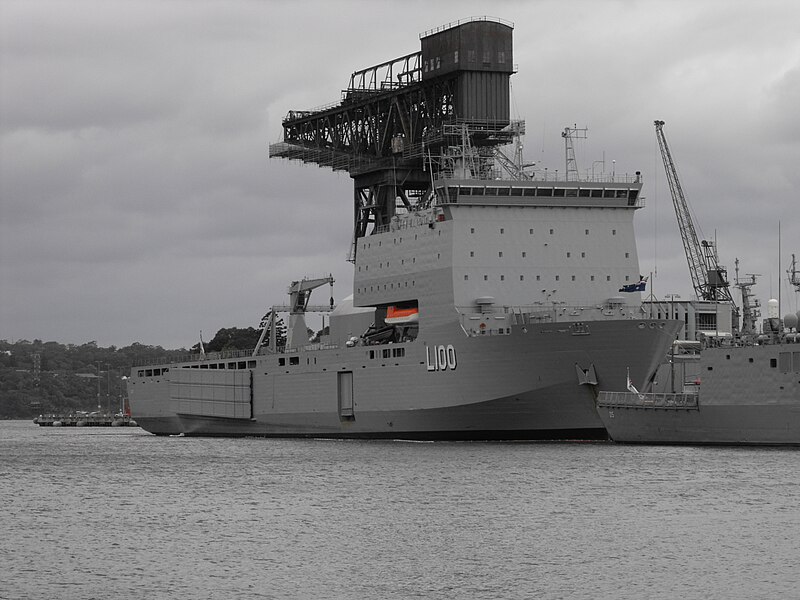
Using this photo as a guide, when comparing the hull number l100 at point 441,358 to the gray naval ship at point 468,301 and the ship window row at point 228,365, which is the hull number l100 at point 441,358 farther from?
the ship window row at point 228,365

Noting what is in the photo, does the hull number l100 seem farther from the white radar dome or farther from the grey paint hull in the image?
the white radar dome

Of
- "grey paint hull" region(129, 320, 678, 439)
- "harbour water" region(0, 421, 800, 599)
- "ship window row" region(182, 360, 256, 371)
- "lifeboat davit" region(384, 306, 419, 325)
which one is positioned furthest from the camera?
"ship window row" region(182, 360, 256, 371)

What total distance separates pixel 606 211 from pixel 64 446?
33.8m

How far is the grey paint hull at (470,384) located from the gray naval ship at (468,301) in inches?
2.4

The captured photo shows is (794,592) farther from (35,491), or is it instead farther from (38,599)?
(35,491)

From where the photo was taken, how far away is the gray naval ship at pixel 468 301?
184 feet

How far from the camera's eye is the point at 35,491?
46.1 meters

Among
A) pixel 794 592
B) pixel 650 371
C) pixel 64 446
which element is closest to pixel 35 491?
pixel 650 371

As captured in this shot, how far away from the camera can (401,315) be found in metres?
63.2

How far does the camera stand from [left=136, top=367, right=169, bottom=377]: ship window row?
272 ft

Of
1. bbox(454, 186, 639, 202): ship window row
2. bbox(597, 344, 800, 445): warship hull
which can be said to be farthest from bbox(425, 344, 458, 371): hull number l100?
bbox(597, 344, 800, 445): warship hull

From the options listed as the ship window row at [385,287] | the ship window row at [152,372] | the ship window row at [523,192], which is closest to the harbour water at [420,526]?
the ship window row at [385,287]

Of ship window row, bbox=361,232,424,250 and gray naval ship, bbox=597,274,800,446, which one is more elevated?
ship window row, bbox=361,232,424,250

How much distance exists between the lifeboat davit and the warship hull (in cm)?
1034
